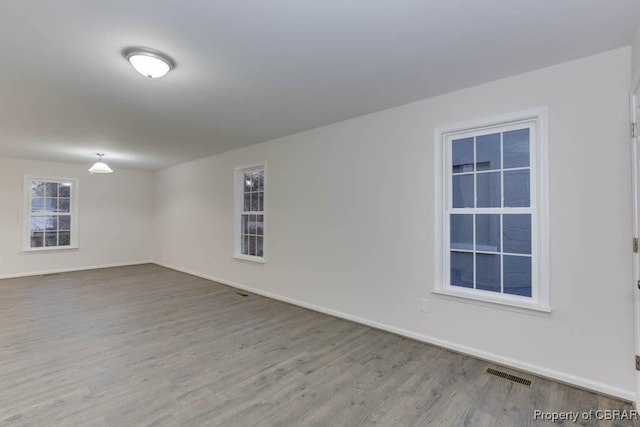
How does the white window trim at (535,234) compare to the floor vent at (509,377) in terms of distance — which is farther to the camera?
the white window trim at (535,234)

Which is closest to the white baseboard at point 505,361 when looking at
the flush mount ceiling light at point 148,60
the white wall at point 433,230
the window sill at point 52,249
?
the white wall at point 433,230

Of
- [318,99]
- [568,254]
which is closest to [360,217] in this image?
[318,99]

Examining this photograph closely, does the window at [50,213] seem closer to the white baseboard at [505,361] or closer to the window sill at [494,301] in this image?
the white baseboard at [505,361]

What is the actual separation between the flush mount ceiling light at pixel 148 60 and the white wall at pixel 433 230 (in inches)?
86.5

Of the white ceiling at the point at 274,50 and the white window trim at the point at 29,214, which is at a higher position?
the white ceiling at the point at 274,50

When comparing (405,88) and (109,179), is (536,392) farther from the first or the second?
(109,179)

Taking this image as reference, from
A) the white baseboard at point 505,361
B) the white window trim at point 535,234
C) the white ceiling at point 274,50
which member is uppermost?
the white ceiling at point 274,50

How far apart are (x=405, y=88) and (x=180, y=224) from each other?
6.01 m

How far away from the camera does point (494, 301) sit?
2.78 meters

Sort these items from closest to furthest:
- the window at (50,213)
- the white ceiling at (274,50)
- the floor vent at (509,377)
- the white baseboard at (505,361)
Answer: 1. the white ceiling at (274,50)
2. the white baseboard at (505,361)
3. the floor vent at (509,377)
4. the window at (50,213)

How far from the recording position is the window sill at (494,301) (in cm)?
257

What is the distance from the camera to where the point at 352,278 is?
152 inches

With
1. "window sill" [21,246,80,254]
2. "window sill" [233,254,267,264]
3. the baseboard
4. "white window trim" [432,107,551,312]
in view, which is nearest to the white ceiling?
"white window trim" [432,107,551,312]

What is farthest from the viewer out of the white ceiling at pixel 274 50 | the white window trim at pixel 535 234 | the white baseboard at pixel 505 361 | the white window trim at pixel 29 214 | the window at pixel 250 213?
the white window trim at pixel 29 214
